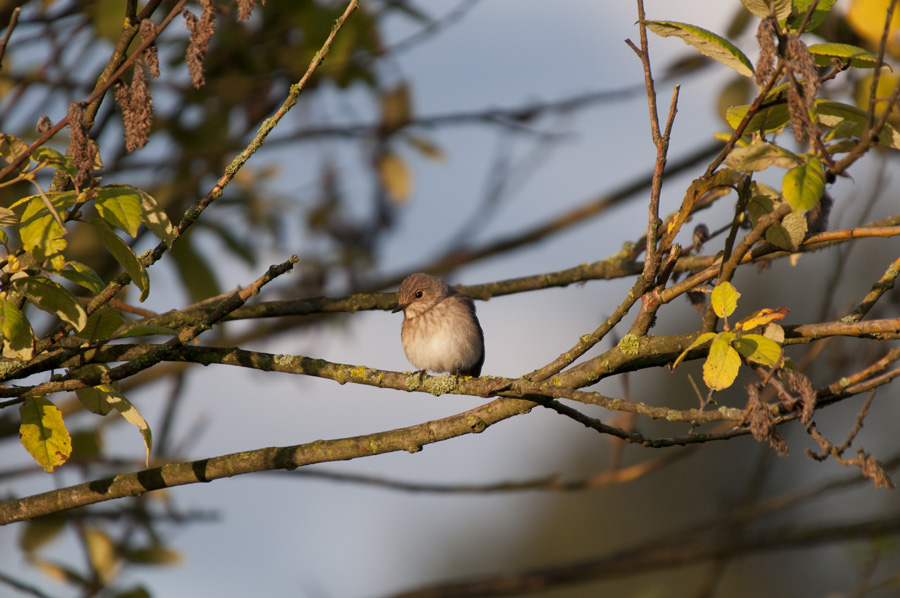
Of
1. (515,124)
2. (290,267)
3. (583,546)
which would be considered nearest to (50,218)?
(290,267)

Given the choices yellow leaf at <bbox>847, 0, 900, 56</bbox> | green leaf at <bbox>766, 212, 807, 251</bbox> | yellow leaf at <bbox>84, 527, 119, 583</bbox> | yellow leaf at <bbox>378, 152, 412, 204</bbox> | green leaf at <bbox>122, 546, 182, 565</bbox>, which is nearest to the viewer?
green leaf at <bbox>766, 212, 807, 251</bbox>

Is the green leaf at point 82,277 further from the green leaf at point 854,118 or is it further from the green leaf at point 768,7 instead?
the green leaf at point 854,118

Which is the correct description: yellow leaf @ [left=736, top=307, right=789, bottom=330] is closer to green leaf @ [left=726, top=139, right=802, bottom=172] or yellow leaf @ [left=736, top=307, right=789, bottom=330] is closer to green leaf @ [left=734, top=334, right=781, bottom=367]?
green leaf @ [left=734, top=334, right=781, bottom=367]

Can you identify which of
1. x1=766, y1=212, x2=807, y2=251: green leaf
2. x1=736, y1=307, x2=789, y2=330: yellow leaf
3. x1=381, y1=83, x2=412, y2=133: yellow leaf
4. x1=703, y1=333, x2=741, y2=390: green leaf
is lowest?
x1=703, y1=333, x2=741, y2=390: green leaf

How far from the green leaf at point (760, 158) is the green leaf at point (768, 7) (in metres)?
A: 0.31

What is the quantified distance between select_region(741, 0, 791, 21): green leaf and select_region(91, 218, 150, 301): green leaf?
1700 millimetres

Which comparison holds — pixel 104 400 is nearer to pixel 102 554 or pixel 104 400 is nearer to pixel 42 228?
pixel 42 228

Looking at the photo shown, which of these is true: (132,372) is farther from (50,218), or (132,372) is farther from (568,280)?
(568,280)

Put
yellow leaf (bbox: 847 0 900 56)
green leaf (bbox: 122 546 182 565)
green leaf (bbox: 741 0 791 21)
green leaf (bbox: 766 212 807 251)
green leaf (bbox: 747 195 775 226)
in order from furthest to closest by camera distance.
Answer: green leaf (bbox: 122 546 182 565) → yellow leaf (bbox: 847 0 900 56) → green leaf (bbox: 747 195 775 226) → green leaf (bbox: 766 212 807 251) → green leaf (bbox: 741 0 791 21)

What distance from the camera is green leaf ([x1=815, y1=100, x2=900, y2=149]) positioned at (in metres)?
2.25

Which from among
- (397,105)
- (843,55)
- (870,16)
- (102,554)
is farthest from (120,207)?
(397,105)

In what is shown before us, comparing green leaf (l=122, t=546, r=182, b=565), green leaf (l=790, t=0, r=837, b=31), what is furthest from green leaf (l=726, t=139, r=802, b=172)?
green leaf (l=122, t=546, r=182, b=565)

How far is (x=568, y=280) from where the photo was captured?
434 cm

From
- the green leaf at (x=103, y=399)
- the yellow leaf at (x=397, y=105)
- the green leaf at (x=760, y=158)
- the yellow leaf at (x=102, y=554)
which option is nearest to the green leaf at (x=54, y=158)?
the green leaf at (x=103, y=399)
